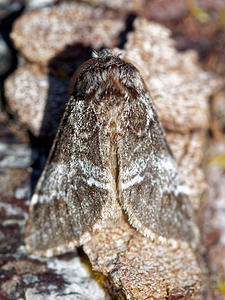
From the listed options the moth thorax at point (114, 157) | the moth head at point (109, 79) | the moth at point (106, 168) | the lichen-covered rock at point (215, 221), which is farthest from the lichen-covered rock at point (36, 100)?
the lichen-covered rock at point (215, 221)

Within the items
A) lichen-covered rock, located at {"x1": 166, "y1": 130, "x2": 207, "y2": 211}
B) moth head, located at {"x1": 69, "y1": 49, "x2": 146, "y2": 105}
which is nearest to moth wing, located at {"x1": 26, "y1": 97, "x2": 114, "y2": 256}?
moth head, located at {"x1": 69, "y1": 49, "x2": 146, "y2": 105}

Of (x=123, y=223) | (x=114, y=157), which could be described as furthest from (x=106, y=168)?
(x=123, y=223)

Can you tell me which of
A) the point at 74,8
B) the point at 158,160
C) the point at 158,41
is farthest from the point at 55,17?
the point at 158,160

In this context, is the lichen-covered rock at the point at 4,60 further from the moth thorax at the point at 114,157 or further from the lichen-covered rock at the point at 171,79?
the moth thorax at the point at 114,157

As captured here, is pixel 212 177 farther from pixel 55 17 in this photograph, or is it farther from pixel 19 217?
pixel 55 17

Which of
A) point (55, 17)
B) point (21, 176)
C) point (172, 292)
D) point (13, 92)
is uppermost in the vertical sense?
point (55, 17)
